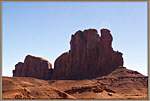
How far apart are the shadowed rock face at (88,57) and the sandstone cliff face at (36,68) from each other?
8338 mm

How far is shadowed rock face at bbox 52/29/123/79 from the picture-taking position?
83.9 metres

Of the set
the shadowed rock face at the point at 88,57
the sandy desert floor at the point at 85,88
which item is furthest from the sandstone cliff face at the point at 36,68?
the sandy desert floor at the point at 85,88

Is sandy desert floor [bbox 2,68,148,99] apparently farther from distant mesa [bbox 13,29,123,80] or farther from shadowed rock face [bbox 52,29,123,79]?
distant mesa [bbox 13,29,123,80]

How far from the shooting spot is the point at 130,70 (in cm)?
7744

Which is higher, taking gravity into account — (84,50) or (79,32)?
(79,32)

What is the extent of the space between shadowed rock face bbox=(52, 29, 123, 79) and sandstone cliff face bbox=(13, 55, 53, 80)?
834cm

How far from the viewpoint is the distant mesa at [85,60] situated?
84.1 m

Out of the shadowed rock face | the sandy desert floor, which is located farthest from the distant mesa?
the sandy desert floor

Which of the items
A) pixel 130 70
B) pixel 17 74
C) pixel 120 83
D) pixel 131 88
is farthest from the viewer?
pixel 17 74

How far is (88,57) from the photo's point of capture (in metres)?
91.3

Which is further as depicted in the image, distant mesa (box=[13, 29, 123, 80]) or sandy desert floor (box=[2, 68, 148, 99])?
distant mesa (box=[13, 29, 123, 80])

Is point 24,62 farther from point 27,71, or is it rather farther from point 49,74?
point 49,74

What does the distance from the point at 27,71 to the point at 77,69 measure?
3483 centimetres

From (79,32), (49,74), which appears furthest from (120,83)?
(49,74)
